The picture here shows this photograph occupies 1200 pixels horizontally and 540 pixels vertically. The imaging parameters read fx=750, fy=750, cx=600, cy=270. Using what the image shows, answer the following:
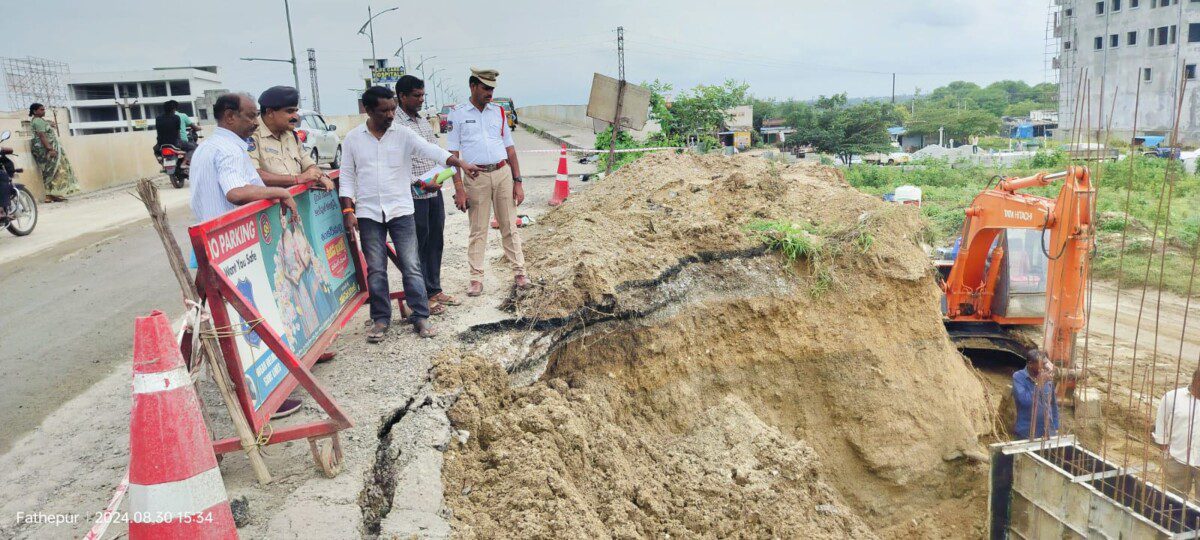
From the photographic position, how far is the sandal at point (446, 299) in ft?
19.1

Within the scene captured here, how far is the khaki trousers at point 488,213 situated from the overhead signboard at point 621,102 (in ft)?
18.0

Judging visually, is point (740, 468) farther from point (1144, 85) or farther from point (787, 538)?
point (1144, 85)

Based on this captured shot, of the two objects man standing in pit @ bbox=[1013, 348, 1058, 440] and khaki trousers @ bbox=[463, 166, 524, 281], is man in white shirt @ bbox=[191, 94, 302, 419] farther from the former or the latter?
man standing in pit @ bbox=[1013, 348, 1058, 440]

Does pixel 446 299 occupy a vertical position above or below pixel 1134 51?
below

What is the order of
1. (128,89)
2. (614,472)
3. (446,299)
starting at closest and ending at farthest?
1. (614,472)
2. (446,299)
3. (128,89)

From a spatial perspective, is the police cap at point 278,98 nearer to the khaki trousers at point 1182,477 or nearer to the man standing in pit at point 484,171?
the man standing in pit at point 484,171

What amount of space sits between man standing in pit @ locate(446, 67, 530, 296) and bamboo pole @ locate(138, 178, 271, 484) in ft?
9.02

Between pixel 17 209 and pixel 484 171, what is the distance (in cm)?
821

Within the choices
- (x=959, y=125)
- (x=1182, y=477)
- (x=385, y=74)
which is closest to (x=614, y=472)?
(x=1182, y=477)

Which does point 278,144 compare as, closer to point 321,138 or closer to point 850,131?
point 321,138

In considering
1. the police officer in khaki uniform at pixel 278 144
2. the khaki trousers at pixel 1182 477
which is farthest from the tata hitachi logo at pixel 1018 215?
the police officer in khaki uniform at pixel 278 144

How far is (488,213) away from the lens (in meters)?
6.13

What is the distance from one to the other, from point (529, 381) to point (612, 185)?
5.33 m

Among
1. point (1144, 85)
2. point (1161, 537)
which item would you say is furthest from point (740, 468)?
point (1144, 85)
